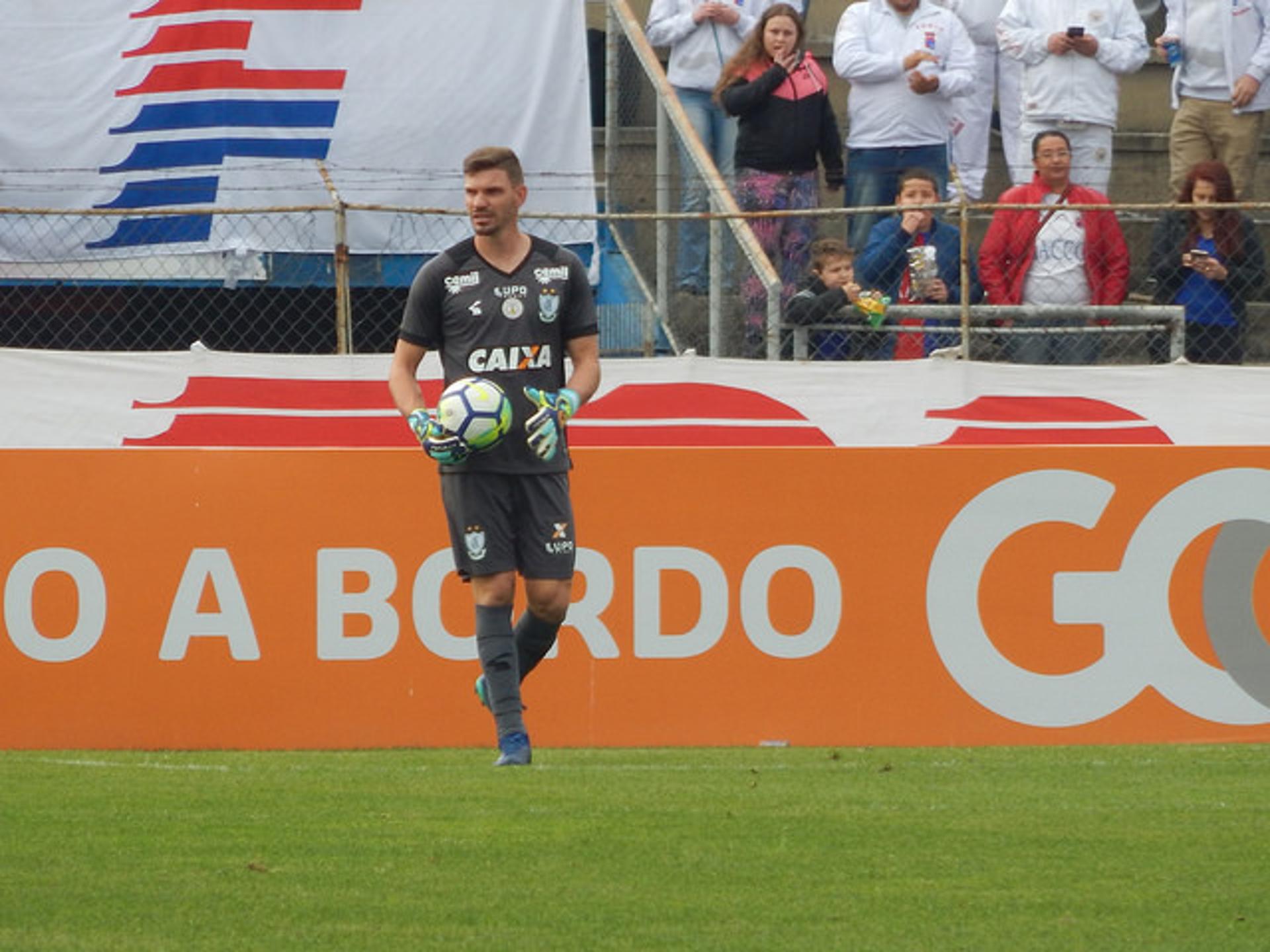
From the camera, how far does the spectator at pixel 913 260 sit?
12953 millimetres

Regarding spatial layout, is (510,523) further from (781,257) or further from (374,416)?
(781,257)

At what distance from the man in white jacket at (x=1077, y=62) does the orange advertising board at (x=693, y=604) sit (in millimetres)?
4626

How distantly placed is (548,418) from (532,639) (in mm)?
1017

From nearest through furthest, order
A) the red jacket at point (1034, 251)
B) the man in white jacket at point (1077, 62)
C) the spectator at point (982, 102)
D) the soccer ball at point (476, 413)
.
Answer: the soccer ball at point (476, 413) → the red jacket at point (1034, 251) → the man in white jacket at point (1077, 62) → the spectator at point (982, 102)

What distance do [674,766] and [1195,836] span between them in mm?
2433

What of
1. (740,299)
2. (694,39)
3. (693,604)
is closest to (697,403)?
(740,299)

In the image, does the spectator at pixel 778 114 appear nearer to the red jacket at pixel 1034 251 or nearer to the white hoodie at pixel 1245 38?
the red jacket at pixel 1034 251

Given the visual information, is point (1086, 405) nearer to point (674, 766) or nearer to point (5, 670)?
point (674, 766)

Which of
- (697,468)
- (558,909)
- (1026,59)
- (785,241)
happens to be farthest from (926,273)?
(558,909)

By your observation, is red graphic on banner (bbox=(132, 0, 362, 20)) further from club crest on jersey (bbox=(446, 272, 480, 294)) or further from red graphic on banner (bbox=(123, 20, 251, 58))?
club crest on jersey (bbox=(446, 272, 480, 294))

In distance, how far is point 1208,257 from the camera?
1275cm

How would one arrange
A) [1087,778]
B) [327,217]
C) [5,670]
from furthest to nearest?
[327,217] < [5,670] < [1087,778]

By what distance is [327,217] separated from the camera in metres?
13.4

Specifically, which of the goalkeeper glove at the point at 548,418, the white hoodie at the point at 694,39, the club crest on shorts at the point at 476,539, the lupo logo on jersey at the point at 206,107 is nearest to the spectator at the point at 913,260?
the white hoodie at the point at 694,39
